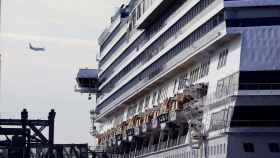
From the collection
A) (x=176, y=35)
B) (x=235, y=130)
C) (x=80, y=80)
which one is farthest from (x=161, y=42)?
(x=80, y=80)

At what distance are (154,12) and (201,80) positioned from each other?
1591 cm

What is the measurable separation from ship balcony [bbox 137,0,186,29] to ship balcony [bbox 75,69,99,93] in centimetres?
3292

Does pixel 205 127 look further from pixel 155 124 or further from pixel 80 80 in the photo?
pixel 80 80

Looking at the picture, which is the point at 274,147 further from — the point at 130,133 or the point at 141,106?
the point at 141,106

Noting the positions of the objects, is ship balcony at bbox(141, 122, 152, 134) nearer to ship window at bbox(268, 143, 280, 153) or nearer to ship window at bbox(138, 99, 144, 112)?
ship window at bbox(138, 99, 144, 112)

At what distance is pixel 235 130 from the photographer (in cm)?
4872

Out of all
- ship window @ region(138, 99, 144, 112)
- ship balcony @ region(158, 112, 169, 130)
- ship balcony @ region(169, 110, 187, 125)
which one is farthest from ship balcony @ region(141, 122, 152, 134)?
ship window @ region(138, 99, 144, 112)

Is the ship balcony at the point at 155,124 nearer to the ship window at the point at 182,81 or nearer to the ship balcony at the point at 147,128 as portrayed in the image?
the ship balcony at the point at 147,128

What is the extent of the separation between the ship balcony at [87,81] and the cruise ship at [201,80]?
22.2m

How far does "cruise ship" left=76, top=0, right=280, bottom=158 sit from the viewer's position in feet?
159

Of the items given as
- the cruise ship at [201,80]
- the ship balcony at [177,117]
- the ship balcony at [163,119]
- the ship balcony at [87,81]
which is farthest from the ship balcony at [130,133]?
the ship balcony at [87,81]

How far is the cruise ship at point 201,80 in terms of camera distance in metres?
48.4

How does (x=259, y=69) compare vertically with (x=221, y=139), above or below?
above

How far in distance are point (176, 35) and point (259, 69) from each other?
16.7 metres
